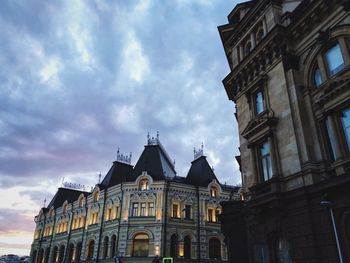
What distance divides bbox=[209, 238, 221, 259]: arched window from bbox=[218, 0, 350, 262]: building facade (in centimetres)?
2359

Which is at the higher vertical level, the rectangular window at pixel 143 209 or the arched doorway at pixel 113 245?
the rectangular window at pixel 143 209

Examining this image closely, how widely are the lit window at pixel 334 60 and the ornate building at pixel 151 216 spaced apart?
29.4 m

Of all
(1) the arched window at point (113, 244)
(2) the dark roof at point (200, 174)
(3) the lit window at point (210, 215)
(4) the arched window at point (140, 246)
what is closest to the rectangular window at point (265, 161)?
(4) the arched window at point (140, 246)

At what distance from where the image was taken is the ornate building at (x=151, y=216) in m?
38.9

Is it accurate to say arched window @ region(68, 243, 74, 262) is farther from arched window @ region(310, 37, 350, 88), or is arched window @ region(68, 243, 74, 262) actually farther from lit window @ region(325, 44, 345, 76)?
lit window @ region(325, 44, 345, 76)

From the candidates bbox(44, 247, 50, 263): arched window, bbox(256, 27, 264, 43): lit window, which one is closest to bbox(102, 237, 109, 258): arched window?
bbox(44, 247, 50, 263): arched window

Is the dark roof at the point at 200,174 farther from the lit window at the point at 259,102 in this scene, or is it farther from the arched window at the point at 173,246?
the lit window at the point at 259,102

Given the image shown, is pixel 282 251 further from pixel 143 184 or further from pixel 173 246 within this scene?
pixel 143 184

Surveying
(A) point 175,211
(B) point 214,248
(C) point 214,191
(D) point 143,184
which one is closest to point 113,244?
(D) point 143,184

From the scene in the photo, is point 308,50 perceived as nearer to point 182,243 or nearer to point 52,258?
point 182,243

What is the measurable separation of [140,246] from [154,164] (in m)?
11.9

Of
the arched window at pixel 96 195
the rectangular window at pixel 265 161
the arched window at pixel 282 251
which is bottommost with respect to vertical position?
the arched window at pixel 282 251

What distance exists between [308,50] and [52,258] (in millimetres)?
54563

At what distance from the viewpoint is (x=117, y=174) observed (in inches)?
1965
